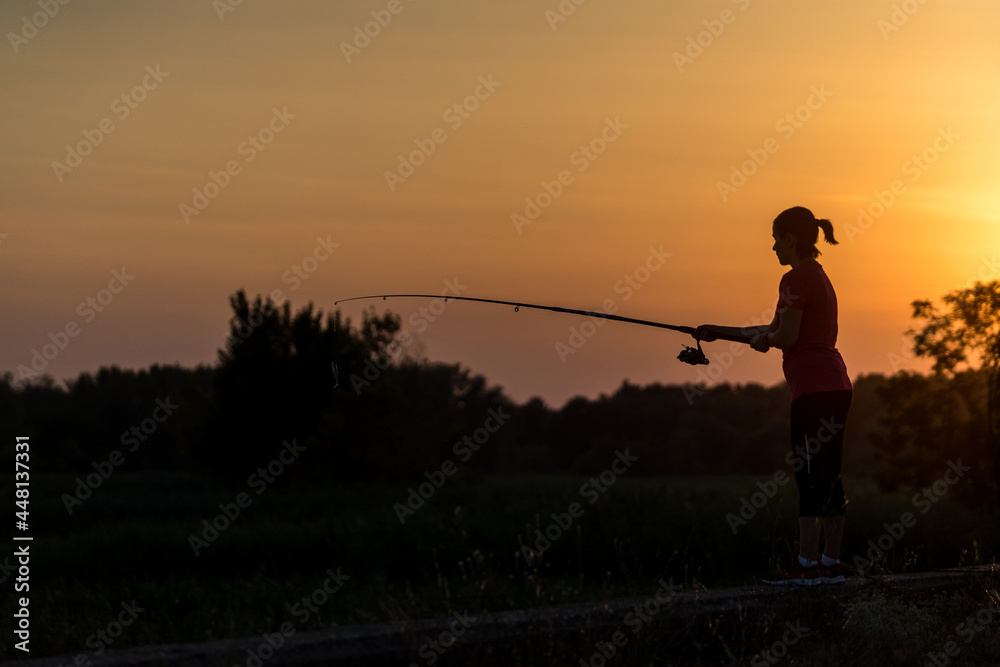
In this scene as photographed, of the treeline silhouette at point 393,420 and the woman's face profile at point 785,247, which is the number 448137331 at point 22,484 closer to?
the treeline silhouette at point 393,420

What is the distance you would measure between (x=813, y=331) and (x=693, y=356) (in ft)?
2.49

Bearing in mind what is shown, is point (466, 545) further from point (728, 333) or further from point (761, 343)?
point (761, 343)

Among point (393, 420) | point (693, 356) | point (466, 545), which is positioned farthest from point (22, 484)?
point (693, 356)

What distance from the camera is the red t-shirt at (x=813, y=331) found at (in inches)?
230

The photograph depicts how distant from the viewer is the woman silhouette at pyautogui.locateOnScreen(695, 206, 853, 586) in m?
5.85

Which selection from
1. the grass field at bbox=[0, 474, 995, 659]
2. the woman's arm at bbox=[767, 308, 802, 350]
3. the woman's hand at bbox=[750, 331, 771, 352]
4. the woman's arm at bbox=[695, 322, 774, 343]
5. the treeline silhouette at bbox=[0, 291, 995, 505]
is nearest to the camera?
the woman's arm at bbox=[767, 308, 802, 350]

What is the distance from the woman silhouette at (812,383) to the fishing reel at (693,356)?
15.4 inches

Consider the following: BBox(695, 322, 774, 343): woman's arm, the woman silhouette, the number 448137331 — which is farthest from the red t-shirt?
the number 448137331

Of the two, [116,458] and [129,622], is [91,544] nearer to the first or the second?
[129,622]

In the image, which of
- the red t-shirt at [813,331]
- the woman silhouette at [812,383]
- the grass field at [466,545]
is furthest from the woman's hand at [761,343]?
the grass field at [466,545]

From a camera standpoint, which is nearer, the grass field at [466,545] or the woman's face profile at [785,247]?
the woman's face profile at [785,247]

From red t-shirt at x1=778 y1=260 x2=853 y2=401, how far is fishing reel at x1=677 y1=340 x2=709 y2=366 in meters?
0.53

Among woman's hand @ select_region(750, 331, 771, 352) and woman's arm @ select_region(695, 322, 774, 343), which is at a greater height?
woman's arm @ select_region(695, 322, 774, 343)

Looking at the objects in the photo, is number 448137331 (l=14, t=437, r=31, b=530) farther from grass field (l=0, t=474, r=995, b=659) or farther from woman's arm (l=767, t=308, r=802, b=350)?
woman's arm (l=767, t=308, r=802, b=350)
